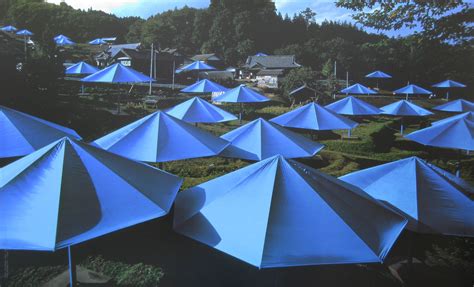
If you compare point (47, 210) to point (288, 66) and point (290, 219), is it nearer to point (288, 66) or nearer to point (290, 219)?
point (290, 219)

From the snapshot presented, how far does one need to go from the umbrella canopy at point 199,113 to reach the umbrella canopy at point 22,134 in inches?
252

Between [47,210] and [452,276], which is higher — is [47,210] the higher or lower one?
the higher one

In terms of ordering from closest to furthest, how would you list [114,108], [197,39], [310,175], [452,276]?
[310,175], [452,276], [114,108], [197,39]

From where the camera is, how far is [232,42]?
42562 mm

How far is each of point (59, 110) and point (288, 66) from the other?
31530mm

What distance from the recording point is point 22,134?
8.93 meters

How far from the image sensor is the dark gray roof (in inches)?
1740

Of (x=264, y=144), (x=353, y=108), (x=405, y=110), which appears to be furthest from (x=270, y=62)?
(x=264, y=144)

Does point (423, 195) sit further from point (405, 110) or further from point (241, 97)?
point (405, 110)

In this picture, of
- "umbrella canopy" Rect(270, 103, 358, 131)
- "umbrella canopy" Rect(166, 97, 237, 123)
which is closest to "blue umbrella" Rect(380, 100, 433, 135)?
"umbrella canopy" Rect(270, 103, 358, 131)

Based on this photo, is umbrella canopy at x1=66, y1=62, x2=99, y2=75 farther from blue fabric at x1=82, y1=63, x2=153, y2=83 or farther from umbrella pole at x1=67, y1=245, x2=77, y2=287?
umbrella pole at x1=67, y1=245, x2=77, y2=287

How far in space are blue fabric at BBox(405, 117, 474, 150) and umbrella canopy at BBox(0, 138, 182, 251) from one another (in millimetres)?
9577

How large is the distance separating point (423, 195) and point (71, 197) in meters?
5.40

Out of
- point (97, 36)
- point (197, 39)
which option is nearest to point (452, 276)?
point (97, 36)
